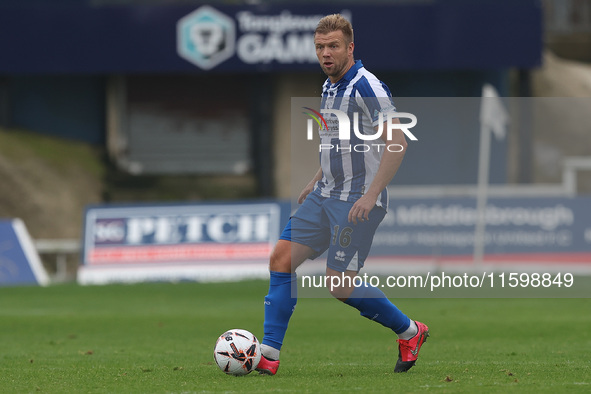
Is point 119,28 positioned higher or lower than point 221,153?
higher

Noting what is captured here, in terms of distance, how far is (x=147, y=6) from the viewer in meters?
25.2

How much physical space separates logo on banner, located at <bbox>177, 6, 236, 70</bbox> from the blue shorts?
59.4ft

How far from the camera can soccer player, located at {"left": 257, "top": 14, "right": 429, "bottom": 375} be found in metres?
7.21

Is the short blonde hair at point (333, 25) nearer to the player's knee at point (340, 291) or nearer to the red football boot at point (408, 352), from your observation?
the player's knee at point (340, 291)

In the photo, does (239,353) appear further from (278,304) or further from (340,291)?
(340,291)

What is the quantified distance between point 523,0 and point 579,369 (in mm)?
18928

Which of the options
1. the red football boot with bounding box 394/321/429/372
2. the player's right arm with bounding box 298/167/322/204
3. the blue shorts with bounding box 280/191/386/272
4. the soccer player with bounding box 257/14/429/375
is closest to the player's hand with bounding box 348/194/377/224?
the soccer player with bounding box 257/14/429/375

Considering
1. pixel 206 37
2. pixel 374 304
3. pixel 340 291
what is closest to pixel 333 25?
pixel 340 291

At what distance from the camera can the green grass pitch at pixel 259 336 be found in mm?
7129

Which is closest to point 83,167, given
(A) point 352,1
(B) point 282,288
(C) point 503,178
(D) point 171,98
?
(D) point 171,98

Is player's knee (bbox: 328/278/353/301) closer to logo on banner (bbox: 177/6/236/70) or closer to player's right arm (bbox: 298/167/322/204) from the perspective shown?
player's right arm (bbox: 298/167/322/204)

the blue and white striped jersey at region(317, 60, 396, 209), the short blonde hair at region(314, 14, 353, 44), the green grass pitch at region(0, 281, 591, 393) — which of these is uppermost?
the short blonde hair at region(314, 14, 353, 44)

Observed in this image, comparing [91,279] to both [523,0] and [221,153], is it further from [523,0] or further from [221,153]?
[523,0]

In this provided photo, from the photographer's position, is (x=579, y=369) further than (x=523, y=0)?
No
